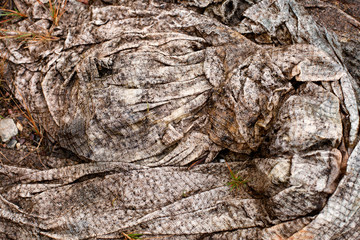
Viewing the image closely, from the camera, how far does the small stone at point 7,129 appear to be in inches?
119

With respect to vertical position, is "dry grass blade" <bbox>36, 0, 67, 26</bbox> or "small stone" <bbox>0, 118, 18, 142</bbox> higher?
"dry grass blade" <bbox>36, 0, 67, 26</bbox>

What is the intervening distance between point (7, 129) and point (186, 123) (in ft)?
6.02

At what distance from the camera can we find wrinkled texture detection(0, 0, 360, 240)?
219 cm

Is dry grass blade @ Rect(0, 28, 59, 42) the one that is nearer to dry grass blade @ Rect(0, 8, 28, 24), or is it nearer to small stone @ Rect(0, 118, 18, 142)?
dry grass blade @ Rect(0, 8, 28, 24)

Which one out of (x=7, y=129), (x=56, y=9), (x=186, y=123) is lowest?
(x=7, y=129)

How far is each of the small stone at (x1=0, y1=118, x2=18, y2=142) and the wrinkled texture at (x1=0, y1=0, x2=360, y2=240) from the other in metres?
0.19

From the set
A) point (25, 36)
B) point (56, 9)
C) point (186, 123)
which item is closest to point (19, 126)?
point (25, 36)

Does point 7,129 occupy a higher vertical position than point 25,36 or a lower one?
lower

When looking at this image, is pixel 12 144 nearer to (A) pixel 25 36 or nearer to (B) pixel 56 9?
(A) pixel 25 36

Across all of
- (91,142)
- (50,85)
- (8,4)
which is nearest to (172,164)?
(91,142)

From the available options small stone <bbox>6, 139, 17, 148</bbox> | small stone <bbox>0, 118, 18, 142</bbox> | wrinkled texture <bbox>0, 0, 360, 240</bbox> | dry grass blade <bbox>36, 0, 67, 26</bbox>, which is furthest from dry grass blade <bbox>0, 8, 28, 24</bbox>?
small stone <bbox>6, 139, 17, 148</bbox>

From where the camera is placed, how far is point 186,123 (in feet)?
8.88

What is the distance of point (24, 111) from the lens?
3.09 metres

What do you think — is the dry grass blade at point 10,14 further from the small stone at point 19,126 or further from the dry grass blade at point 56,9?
the small stone at point 19,126
